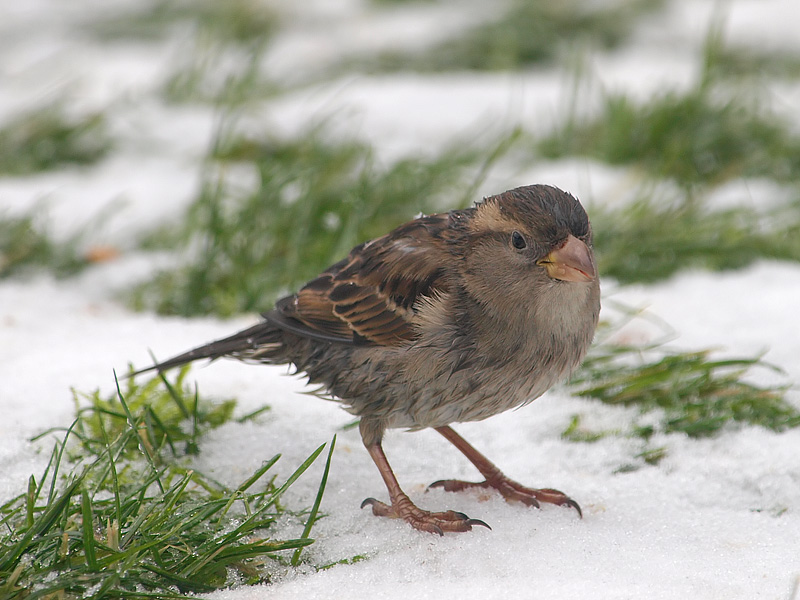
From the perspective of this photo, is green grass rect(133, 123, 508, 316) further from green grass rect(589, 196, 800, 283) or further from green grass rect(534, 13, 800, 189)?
green grass rect(534, 13, 800, 189)

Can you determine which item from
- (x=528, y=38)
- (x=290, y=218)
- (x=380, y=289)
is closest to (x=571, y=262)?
(x=380, y=289)

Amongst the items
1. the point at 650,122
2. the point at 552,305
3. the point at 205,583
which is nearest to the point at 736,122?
the point at 650,122

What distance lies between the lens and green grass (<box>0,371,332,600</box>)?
2521 mm

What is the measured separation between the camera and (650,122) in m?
6.29

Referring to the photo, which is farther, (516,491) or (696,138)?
(696,138)

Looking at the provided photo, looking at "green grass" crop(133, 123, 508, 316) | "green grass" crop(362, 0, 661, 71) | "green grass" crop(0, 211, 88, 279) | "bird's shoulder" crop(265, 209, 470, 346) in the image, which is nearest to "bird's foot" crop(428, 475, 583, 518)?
"bird's shoulder" crop(265, 209, 470, 346)

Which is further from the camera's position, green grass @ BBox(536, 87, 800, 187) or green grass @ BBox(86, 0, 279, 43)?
green grass @ BBox(86, 0, 279, 43)

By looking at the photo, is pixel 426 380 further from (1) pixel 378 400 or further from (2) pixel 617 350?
(2) pixel 617 350

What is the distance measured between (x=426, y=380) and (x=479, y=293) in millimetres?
340

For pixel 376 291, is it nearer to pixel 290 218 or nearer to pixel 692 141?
pixel 290 218

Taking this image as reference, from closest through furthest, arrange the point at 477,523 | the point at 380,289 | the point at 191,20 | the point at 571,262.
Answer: the point at 571,262
the point at 477,523
the point at 380,289
the point at 191,20

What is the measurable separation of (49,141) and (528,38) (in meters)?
4.21

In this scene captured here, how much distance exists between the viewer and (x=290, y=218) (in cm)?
525

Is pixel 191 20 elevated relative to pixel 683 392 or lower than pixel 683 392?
elevated
